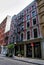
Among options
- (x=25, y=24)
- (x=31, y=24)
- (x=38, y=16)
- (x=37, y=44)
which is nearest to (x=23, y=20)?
(x=25, y=24)

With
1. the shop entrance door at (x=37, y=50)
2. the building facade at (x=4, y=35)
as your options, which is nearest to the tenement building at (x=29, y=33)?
Result: the shop entrance door at (x=37, y=50)

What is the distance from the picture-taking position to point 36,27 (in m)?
26.7

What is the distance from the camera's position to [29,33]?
28.9 meters

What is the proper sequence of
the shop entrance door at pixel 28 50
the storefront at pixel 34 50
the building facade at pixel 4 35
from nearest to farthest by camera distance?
the storefront at pixel 34 50
the shop entrance door at pixel 28 50
the building facade at pixel 4 35

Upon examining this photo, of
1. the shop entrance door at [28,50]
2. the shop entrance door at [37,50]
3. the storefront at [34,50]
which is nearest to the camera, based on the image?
the shop entrance door at [37,50]

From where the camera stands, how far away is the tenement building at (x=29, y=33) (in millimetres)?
25844

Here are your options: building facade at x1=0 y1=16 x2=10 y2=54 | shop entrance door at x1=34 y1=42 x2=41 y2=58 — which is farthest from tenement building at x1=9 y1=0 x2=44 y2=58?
building facade at x1=0 y1=16 x2=10 y2=54

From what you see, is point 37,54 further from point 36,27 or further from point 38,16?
point 38,16

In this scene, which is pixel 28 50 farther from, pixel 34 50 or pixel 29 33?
pixel 29 33

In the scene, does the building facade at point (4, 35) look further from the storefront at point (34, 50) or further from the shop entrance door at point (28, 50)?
the storefront at point (34, 50)

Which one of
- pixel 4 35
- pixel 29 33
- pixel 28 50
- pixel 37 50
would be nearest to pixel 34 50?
pixel 37 50

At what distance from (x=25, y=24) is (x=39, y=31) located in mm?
6824

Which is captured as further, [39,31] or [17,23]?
[17,23]

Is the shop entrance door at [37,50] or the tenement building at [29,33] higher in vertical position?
the tenement building at [29,33]
